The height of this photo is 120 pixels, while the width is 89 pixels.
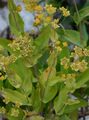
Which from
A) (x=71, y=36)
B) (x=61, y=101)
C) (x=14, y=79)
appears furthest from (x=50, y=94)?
(x=71, y=36)

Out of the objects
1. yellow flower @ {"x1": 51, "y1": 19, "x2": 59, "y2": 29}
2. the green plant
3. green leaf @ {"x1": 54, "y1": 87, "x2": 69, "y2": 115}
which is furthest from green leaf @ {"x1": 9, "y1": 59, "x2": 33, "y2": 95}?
yellow flower @ {"x1": 51, "y1": 19, "x2": 59, "y2": 29}

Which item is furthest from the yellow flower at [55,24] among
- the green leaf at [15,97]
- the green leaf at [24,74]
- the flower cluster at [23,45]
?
the green leaf at [15,97]

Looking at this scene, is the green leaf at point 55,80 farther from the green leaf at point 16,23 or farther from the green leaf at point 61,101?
the green leaf at point 16,23

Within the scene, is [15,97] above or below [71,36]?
below

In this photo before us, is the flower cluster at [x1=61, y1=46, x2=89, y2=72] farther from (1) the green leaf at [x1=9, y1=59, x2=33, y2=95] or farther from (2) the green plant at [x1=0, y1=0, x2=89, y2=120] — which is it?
(1) the green leaf at [x1=9, y1=59, x2=33, y2=95]

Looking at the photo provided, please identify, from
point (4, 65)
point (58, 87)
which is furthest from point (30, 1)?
point (58, 87)

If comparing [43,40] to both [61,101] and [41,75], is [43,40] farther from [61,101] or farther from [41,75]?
[61,101]

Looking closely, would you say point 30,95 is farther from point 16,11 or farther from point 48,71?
point 16,11
